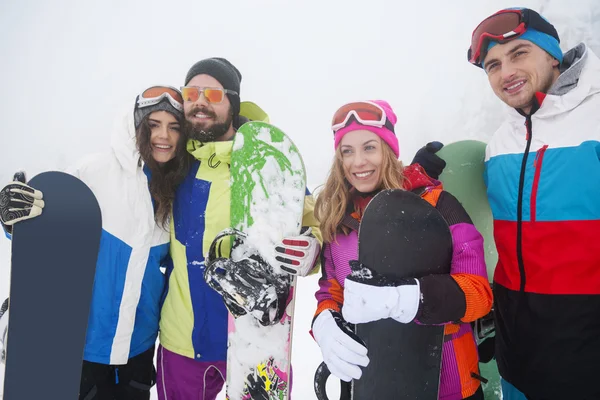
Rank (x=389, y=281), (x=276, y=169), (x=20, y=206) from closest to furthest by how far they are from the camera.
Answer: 1. (x=389, y=281)
2. (x=20, y=206)
3. (x=276, y=169)

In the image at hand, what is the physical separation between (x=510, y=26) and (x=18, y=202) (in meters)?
2.30

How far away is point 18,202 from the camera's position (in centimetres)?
151

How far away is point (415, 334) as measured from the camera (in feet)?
3.99

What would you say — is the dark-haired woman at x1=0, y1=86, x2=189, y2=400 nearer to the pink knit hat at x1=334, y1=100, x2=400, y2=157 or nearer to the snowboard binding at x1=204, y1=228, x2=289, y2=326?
the snowboard binding at x1=204, y1=228, x2=289, y2=326

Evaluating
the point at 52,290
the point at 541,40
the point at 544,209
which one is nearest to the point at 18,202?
the point at 52,290

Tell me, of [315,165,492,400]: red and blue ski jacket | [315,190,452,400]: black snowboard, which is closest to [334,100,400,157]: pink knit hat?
[315,165,492,400]: red and blue ski jacket

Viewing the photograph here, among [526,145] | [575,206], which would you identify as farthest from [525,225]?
[526,145]

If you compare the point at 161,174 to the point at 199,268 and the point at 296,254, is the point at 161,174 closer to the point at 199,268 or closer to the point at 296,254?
the point at 199,268

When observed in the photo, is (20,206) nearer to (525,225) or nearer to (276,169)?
(276,169)

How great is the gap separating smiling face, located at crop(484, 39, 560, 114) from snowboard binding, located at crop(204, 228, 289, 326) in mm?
1315

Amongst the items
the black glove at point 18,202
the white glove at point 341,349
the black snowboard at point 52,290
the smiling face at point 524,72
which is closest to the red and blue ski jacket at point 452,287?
the white glove at point 341,349

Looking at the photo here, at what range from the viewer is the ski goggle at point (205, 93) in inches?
75.4

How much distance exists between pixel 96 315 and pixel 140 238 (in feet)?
1.42

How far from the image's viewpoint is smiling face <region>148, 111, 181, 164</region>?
183 centimetres
